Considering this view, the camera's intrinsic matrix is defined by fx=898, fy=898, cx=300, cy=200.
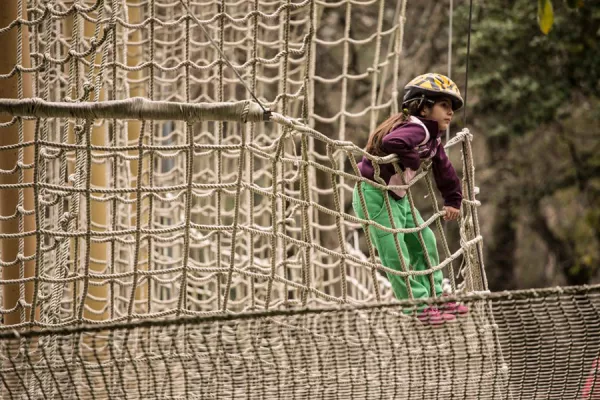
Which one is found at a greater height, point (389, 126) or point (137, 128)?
point (389, 126)

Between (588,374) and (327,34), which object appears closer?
(588,374)

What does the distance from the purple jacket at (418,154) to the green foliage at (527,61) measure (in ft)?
9.03

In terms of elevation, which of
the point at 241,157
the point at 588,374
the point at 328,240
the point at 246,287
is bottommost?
the point at 328,240

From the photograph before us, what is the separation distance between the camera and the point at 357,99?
4.81 m

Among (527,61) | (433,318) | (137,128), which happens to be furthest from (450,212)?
(527,61)

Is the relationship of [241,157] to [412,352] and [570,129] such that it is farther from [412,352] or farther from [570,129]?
[570,129]

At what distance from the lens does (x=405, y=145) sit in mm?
1526

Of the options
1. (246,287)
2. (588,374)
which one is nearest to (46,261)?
(246,287)

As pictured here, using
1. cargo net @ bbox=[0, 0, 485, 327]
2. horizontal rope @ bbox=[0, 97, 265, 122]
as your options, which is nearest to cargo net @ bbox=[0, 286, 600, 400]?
cargo net @ bbox=[0, 0, 485, 327]

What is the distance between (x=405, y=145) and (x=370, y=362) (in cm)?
43

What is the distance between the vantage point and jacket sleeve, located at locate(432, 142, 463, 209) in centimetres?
164

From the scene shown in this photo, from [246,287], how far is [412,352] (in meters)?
1.93

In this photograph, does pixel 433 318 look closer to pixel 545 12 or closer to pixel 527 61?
pixel 545 12

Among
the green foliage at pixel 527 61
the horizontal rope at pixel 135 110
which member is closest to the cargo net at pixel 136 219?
the horizontal rope at pixel 135 110
